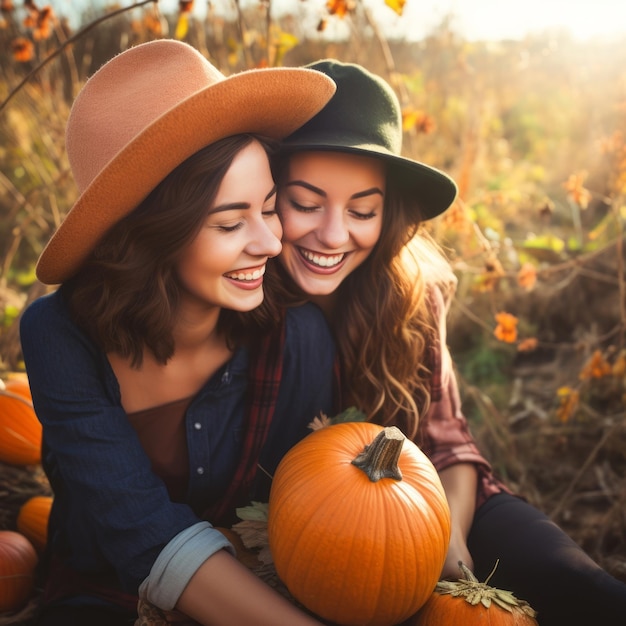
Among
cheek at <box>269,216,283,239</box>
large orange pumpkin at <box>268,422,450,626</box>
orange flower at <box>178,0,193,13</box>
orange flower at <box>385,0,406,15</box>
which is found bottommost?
large orange pumpkin at <box>268,422,450,626</box>

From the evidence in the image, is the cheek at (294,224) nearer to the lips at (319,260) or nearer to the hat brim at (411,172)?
the lips at (319,260)

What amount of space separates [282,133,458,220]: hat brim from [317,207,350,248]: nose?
239 millimetres

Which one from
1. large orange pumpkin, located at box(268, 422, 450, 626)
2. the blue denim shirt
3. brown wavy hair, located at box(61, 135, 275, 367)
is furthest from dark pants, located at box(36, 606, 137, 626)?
brown wavy hair, located at box(61, 135, 275, 367)

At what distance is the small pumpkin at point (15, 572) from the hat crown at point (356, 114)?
1852mm

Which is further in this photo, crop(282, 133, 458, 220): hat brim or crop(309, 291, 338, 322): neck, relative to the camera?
crop(309, 291, 338, 322): neck

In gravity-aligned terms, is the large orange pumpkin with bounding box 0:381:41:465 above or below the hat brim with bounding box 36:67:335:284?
below

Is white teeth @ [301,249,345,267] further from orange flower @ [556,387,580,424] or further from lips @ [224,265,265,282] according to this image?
orange flower @ [556,387,580,424]

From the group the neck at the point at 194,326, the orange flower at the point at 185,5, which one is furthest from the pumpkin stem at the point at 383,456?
the orange flower at the point at 185,5

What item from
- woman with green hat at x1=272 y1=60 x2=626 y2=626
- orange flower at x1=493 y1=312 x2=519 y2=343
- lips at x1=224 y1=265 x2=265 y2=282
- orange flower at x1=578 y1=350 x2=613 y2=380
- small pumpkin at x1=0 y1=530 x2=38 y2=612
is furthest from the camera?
orange flower at x1=578 y1=350 x2=613 y2=380

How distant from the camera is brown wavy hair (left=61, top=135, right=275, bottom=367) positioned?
67.1 inches

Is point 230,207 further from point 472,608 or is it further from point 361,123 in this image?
point 472,608

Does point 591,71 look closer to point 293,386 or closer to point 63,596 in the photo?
point 293,386

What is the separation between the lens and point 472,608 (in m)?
1.65

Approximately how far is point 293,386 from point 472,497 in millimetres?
798
